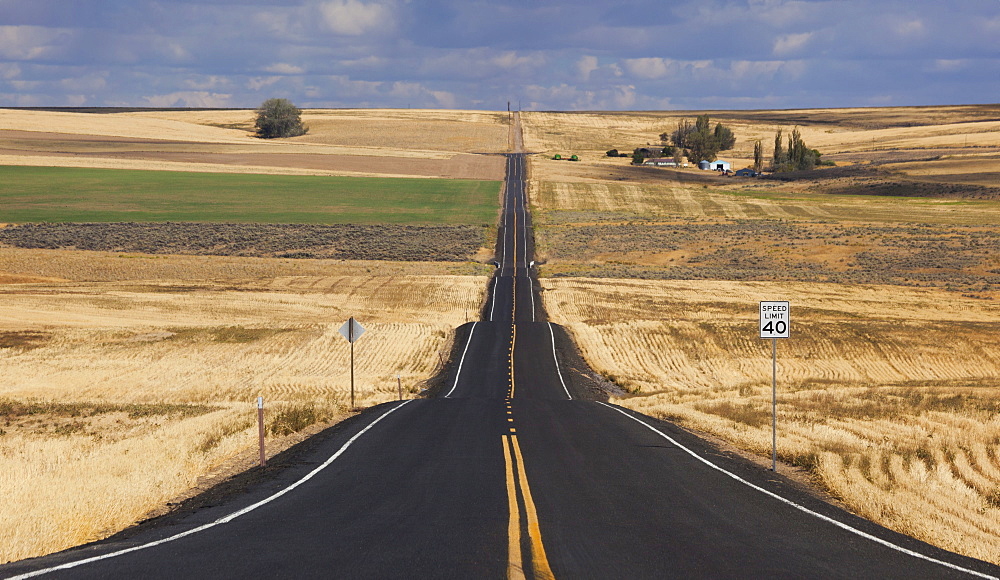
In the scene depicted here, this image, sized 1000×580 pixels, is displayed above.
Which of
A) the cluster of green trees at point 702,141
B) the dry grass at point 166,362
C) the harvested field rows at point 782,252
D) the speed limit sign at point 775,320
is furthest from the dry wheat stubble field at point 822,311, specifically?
the cluster of green trees at point 702,141

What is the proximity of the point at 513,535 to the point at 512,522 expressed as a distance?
2.31ft

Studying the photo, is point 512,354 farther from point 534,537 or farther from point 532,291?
point 534,537

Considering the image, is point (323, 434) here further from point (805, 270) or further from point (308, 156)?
point (308, 156)

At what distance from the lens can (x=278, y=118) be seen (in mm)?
185250

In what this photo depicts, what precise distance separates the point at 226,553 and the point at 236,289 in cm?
5172

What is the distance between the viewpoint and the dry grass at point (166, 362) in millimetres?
13469

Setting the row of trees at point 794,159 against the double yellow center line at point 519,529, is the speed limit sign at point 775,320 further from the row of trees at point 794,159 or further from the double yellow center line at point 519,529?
the row of trees at point 794,159

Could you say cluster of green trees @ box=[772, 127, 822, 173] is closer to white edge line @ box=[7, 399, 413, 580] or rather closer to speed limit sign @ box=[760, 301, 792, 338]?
speed limit sign @ box=[760, 301, 792, 338]

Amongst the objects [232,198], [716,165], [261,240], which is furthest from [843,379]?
[716,165]

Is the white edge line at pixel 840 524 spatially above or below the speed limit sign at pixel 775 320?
below

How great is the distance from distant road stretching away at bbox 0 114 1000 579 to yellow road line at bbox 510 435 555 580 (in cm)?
3

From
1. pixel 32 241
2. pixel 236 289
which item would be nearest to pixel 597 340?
pixel 236 289

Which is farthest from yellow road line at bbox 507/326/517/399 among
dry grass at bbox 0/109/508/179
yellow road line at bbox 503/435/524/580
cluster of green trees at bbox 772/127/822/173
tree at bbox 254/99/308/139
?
tree at bbox 254/99/308/139

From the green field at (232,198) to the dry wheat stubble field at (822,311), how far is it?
1218 centimetres
